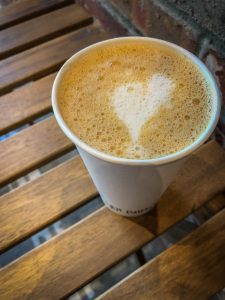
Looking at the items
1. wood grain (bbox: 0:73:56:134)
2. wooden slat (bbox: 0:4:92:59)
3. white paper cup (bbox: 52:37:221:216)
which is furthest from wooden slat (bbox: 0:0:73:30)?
white paper cup (bbox: 52:37:221:216)

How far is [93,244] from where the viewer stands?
60 cm

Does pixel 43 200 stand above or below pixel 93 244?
above

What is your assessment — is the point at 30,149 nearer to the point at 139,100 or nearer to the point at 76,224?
the point at 76,224

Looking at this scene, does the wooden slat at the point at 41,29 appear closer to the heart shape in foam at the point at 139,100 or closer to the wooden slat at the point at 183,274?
the heart shape in foam at the point at 139,100

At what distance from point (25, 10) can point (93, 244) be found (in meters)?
0.74

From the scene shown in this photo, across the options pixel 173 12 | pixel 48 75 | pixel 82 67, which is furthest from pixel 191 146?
pixel 48 75

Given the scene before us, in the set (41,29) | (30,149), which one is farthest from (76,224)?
(41,29)

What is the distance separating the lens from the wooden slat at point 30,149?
2.24 feet

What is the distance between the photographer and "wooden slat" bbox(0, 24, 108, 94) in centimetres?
83

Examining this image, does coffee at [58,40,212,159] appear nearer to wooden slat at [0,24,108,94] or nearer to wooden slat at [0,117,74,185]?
wooden slat at [0,117,74,185]

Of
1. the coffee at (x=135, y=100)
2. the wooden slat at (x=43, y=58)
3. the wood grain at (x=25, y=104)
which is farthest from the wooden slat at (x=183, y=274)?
the wooden slat at (x=43, y=58)

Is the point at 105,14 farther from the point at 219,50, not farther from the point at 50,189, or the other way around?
the point at 50,189

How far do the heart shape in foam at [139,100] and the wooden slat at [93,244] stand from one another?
0.22 meters

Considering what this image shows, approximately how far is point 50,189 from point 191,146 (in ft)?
1.12
